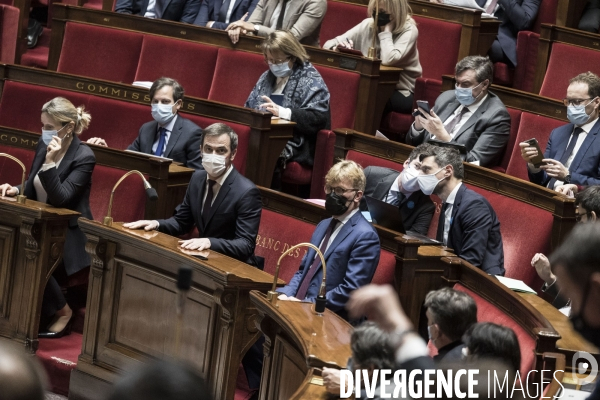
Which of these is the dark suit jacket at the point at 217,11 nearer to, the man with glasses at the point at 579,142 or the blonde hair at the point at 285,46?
the blonde hair at the point at 285,46

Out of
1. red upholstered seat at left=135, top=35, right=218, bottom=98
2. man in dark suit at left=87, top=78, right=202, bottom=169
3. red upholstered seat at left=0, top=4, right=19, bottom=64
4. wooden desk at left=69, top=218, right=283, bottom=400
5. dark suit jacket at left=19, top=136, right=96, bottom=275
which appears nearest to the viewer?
wooden desk at left=69, top=218, right=283, bottom=400

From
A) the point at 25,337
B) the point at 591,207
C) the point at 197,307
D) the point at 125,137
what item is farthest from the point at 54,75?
the point at 591,207

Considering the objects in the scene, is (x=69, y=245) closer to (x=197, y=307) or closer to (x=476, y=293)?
(x=197, y=307)

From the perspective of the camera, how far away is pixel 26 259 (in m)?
2.23

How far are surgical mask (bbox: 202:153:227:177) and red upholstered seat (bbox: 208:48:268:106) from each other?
80 cm

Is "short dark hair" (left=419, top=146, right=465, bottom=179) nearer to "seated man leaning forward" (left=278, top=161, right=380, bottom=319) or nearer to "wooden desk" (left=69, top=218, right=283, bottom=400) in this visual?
"seated man leaning forward" (left=278, top=161, right=380, bottom=319)

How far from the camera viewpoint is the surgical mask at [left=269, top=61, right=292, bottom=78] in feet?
8.89

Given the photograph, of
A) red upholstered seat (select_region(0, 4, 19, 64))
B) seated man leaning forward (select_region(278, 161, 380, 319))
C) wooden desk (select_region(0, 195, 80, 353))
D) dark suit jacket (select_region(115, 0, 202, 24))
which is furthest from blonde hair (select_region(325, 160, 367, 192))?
red upholstered seat (select_region(0, 4, 19, 64))

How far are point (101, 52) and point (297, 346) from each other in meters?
1.78

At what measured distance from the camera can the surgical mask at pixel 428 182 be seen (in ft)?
6.95

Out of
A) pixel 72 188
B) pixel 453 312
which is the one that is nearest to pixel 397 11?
pixel 72 188

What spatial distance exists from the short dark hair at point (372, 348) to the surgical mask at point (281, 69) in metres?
1.52

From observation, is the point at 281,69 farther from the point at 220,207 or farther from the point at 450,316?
the point at 450,316

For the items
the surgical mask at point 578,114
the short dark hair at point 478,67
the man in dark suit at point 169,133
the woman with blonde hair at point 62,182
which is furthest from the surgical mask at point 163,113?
the surgical mask at point 578,114
